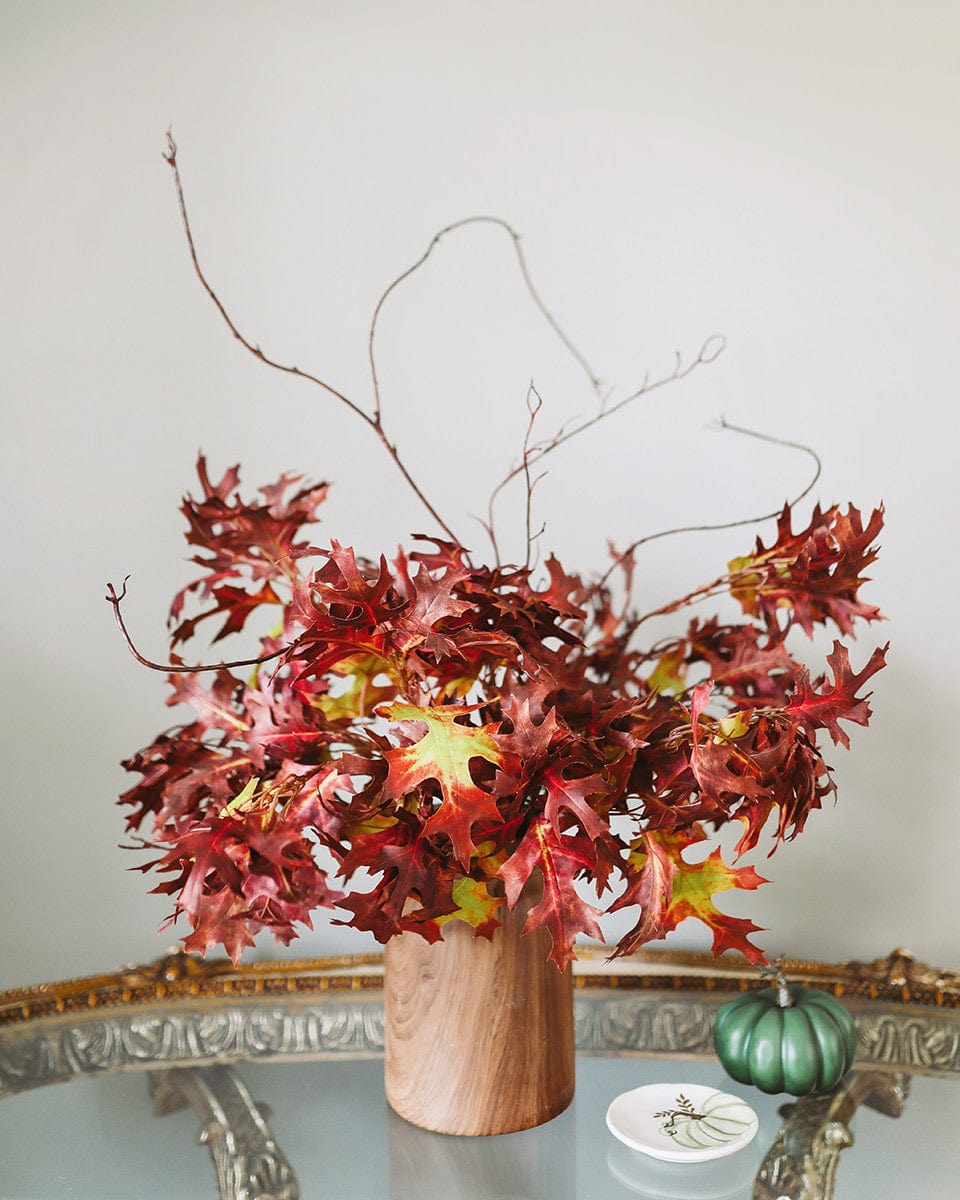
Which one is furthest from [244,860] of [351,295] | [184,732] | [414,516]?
[351,295]

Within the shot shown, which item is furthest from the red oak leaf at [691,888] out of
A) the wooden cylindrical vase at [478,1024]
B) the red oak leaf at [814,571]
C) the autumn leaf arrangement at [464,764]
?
the red oak leaf at [814,571]

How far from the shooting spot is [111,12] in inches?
42.6

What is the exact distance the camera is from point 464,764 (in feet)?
2.25

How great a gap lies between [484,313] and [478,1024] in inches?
26.0

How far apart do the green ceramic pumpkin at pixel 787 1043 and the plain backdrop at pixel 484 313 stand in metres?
0.21

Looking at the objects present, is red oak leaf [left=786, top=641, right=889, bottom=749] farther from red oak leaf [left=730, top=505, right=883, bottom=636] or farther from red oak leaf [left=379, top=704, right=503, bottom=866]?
red oak leaf [left=379, top=704, right=503, bottom=866]

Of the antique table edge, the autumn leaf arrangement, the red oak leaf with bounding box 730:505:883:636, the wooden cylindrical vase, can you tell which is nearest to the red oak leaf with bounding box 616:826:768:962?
the autumn leaf arrangement

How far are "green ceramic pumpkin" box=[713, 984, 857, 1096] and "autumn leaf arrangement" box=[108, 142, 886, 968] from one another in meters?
0.18

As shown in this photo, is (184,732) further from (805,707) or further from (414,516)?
(805,707)

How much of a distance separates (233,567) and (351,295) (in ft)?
1.09

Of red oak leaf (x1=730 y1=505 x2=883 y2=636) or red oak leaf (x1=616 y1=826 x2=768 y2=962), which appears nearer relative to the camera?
red oak leaf (x1=616 y1=826 x2=768 y2=962)

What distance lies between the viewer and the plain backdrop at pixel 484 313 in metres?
1.08

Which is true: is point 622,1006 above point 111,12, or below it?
below

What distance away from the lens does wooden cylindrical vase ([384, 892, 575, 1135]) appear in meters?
0.81
